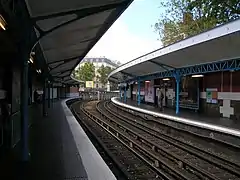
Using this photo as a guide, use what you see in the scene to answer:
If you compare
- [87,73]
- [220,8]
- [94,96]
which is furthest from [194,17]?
[87,73]

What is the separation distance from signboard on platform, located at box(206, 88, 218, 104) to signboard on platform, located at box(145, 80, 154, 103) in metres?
10.8

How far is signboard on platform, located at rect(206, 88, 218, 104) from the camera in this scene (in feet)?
54.7

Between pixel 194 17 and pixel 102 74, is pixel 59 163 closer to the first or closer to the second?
pixel 194 17

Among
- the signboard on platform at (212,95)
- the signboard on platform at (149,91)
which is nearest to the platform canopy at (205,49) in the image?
the signboard on platform at (212,95)

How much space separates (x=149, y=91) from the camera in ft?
97.1

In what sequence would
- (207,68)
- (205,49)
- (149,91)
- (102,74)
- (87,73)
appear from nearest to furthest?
(205,49)
(207,68)
(149,91)
(87,73)
(102,74)

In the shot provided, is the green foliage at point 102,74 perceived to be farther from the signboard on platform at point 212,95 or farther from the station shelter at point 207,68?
the signboard on platform at point 212,95

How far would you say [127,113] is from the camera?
26.1 m

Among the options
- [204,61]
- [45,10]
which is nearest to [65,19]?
[45,10]

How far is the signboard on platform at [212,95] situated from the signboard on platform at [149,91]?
10810 millimetres

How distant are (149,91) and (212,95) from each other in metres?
12.8

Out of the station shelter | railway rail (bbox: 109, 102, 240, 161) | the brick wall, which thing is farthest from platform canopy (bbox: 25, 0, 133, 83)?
the brick wall

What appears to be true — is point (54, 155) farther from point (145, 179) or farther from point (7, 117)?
point (145, 179)

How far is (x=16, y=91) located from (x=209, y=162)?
19.3ft
